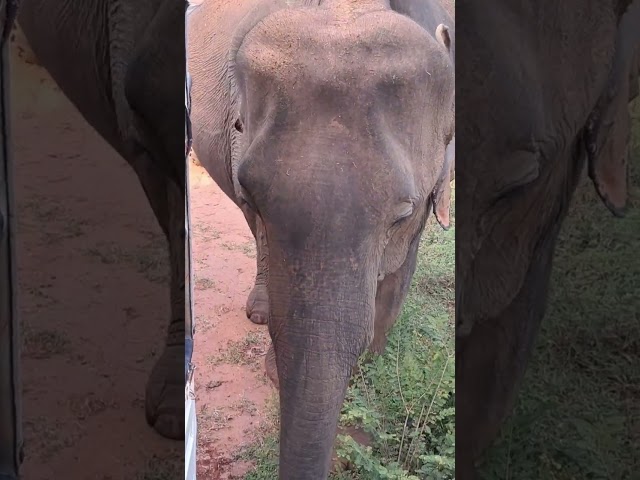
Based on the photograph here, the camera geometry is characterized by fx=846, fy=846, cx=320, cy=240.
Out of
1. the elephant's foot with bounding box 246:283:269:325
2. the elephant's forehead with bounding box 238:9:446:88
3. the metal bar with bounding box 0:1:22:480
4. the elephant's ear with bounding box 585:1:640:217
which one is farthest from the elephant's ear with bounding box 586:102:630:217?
the elephant's foot with bounding box 246:283:269:325

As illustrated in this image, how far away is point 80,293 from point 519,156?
0.41 m

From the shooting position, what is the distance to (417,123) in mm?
1896

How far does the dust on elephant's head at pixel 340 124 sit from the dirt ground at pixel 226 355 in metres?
0.96

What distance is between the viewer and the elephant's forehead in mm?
1780

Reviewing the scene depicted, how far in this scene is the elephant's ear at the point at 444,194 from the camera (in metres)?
2.24

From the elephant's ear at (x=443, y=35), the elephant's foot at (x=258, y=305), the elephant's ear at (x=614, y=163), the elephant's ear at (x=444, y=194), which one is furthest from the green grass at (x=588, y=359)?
the elephant's foot at (x=258, y=305)

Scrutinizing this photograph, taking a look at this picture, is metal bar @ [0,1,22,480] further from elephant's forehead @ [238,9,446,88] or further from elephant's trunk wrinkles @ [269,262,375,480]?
elephant's forehead @ [238,9,446,88]

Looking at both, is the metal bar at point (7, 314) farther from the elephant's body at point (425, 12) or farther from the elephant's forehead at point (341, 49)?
the elephant's body at point (425, 12)

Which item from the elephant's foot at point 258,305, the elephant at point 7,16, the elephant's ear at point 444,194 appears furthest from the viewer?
the elephant's foot at point 258,305

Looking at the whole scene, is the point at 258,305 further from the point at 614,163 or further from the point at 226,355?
the point at 614,163

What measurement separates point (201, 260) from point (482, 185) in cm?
353

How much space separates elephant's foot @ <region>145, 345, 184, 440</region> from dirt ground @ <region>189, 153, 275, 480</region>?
5.91 feet

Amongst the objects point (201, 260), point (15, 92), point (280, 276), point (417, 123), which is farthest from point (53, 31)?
point (201, 260)

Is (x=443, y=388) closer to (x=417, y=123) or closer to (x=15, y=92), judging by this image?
(x=417, y=123)
